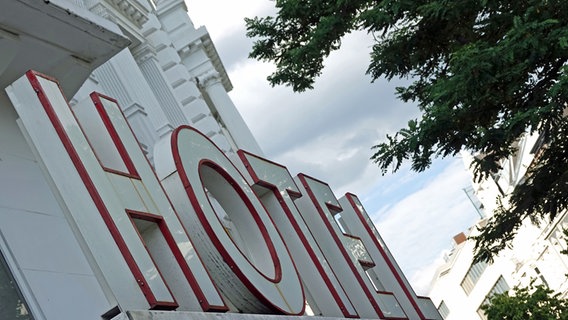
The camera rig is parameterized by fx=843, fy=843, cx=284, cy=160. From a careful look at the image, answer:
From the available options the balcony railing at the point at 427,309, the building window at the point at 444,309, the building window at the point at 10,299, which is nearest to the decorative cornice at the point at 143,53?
the balcony railing at the point at 427,309

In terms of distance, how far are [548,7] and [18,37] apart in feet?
20.7

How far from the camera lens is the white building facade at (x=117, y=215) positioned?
6.11 meters

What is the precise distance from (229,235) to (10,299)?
225cm

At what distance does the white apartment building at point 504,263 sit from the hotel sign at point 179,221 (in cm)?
1880

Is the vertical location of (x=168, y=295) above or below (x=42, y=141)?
below

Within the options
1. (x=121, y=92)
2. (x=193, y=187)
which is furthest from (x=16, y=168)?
(x=121, y=92)

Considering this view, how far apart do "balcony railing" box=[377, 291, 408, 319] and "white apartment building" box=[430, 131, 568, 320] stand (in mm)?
17385

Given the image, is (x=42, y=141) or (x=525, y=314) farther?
(x=525, y=314)

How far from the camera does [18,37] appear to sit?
670 cm

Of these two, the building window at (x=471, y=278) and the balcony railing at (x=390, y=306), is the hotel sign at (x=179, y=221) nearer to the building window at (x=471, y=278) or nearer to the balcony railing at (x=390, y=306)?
the balcony railing at (x=390, y=306)

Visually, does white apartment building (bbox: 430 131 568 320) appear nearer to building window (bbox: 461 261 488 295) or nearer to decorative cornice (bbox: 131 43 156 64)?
building window (bbox: 461 261 488 295)

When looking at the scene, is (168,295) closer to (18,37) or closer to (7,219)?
(7,219)

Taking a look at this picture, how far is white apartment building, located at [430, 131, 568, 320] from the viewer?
38500mm

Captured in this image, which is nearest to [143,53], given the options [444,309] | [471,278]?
[471,278]
